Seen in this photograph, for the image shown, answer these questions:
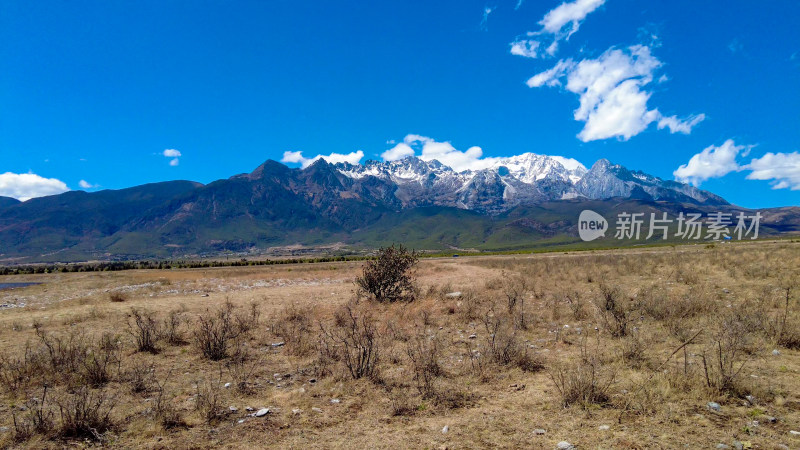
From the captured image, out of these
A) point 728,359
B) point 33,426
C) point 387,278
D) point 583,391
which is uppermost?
point 387,278

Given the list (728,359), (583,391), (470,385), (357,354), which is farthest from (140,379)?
(728,359)

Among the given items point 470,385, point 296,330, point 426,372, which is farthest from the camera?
point 296,330

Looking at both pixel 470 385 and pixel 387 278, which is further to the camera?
pixel 387 278

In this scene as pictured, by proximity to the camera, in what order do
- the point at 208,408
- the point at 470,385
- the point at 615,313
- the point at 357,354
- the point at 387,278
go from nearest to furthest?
the point at 208,408 → the point at 470,385 → the point at 357,354 → the point at 615,313 → the point at 387,278

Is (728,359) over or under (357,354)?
over

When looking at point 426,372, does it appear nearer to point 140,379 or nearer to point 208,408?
point 208,408

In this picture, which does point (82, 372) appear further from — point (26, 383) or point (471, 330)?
point (471, 330)

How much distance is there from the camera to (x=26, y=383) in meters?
7.59

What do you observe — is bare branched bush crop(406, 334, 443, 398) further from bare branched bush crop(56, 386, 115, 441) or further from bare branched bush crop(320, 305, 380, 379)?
bare branched bush crop(56, 386, 115, 441)

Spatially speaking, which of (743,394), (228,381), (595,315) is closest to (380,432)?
(228,381)

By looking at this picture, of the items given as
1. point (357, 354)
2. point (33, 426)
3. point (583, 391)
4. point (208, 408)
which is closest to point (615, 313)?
point (583, 391)

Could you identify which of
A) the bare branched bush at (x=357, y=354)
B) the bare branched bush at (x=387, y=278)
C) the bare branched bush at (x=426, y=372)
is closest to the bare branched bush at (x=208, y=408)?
the bare branched bush at (x=357, y=354)

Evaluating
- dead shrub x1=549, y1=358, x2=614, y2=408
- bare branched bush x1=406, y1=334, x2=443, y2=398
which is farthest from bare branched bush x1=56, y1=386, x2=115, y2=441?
dead shrub x1=549, y1=358, x2=614, y2=408

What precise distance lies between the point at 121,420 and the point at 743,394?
10479 millimetres
